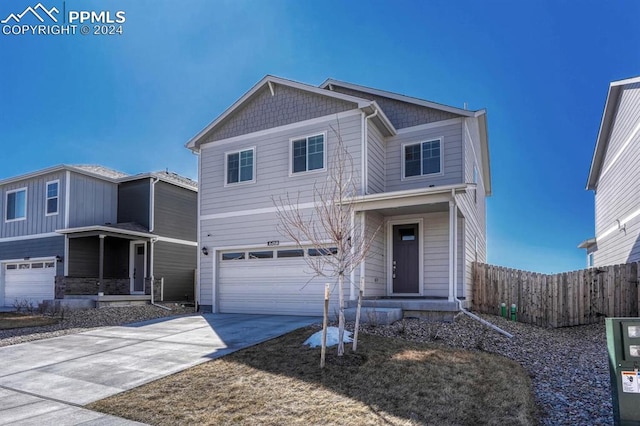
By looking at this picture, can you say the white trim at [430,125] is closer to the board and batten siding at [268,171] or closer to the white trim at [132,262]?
the board and batten siding at [268,171]

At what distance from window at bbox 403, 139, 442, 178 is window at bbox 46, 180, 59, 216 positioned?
1465 centimetres

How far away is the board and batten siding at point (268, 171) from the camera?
12.0 metres

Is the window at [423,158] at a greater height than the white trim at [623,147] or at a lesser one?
lesser

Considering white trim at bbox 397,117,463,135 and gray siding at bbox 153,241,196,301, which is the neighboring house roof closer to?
white trim at bbox 397,117,463,135

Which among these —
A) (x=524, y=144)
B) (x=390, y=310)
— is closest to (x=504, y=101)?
(x=524, y=144)

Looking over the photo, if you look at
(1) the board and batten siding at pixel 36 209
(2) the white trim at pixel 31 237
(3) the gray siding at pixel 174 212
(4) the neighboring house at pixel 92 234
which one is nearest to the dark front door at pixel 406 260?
(4) the neighboring house at pixel 92 234

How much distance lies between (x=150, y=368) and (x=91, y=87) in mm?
13816

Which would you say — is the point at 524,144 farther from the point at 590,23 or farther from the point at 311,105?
the point at 311,105

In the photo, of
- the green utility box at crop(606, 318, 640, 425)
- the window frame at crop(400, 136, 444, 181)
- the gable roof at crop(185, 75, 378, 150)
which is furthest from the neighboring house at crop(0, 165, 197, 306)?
the green utility box at crop(606, 318, 640, 425)

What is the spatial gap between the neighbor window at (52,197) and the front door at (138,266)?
3.53 meters

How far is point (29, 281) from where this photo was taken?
18.6 metres

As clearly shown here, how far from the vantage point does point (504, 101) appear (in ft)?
63.6

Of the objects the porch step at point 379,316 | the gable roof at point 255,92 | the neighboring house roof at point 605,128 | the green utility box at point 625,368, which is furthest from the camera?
the neighboring house roof at point 605,128

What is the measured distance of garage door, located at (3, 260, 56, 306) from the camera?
17.8 m
